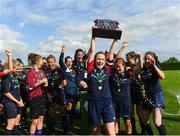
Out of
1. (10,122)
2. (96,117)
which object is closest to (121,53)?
(96,117)

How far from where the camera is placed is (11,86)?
9641 mm

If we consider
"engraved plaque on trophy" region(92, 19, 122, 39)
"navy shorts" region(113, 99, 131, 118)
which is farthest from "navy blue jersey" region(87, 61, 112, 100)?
"navy shorts" region(113, 99, 131, 118)

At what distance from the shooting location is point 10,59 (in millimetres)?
9062

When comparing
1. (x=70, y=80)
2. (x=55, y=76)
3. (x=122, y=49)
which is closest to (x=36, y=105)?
(x=55, y=76)

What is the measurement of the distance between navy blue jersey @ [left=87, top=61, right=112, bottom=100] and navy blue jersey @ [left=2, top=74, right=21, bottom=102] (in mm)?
2249

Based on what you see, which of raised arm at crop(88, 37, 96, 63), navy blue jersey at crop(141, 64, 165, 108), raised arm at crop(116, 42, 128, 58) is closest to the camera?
raised arm at crop(88, 37, 96, 63)

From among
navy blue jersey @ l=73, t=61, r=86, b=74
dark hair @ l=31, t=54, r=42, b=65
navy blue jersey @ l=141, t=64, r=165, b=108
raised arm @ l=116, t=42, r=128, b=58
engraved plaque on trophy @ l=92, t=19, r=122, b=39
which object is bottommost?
navy blue jersey @ l=141, t=64, r=165, b=108

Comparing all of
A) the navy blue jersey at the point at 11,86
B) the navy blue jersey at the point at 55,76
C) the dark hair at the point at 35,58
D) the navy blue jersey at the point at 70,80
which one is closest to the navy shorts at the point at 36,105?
the navy blue jersey at the point at 11,86

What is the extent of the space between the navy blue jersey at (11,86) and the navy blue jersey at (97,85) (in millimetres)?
2249

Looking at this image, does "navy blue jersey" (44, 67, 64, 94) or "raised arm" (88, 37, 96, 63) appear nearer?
"raised arm" (88, 37, 96, 63)

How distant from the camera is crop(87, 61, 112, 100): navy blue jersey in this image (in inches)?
323

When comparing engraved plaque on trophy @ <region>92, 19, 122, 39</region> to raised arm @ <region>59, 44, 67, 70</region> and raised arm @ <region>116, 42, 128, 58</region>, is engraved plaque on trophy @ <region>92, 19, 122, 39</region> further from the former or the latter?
raised arm @ <region>59, 44, 67, 70</region>

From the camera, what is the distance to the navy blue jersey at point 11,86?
9438mm

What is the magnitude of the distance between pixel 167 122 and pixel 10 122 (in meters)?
5.38
